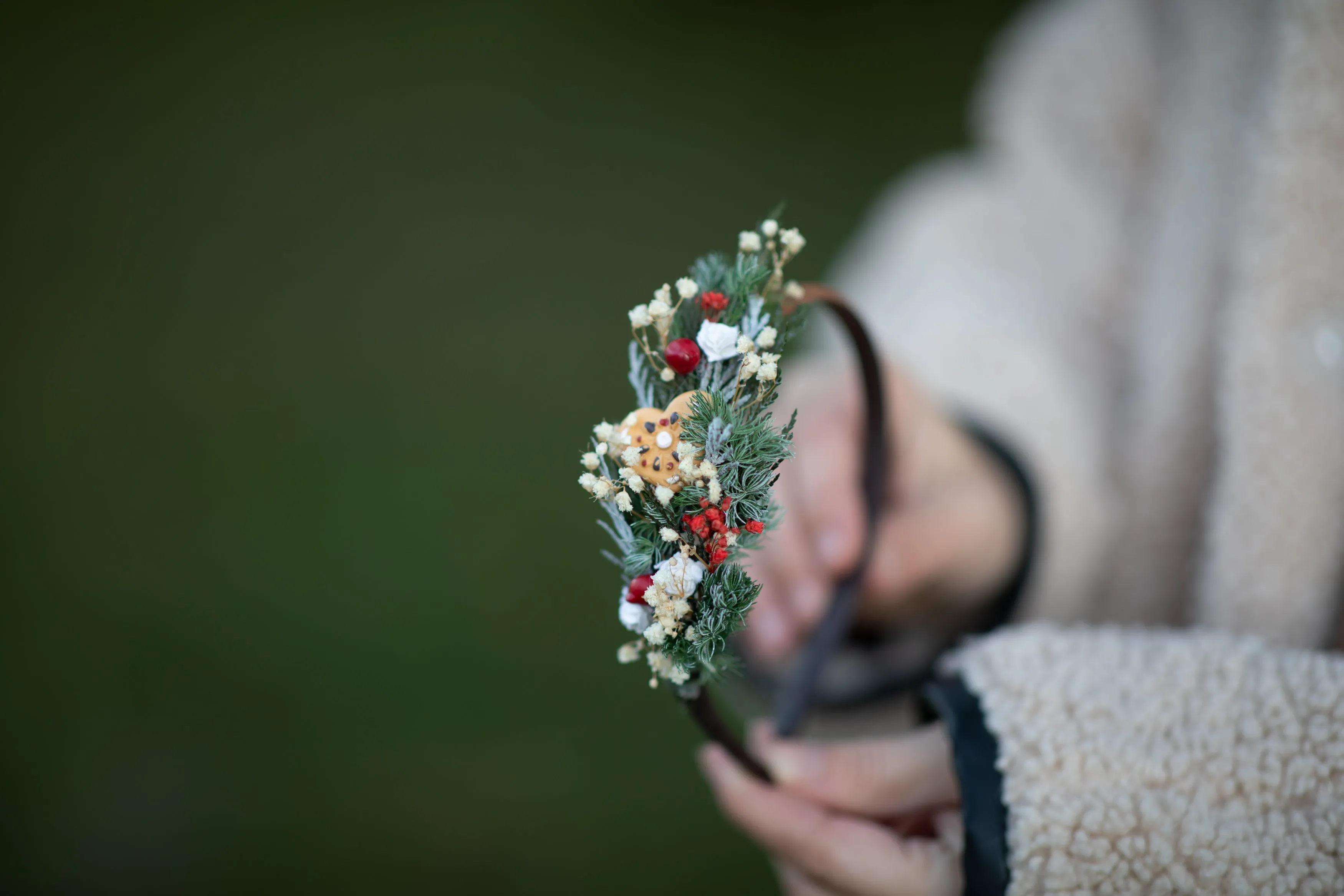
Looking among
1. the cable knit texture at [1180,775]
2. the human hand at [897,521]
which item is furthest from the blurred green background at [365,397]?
the cable knit texture at [1180,775]

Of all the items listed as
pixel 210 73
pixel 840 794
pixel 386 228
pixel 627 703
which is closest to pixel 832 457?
pixel 840 794

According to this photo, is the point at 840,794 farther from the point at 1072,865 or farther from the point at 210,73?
the point at 210,73

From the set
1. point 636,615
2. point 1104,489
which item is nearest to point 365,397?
point 1104,489

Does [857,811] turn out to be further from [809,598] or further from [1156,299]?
[1156,299]

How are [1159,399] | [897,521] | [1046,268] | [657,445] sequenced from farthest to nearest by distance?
1. [1046,268]
2. [1159,399]
3. [897,521]
4. [657,445]

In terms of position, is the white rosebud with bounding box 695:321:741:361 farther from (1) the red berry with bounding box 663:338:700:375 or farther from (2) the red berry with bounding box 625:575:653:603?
(2) the red berry with bounding box 625:575:653:603

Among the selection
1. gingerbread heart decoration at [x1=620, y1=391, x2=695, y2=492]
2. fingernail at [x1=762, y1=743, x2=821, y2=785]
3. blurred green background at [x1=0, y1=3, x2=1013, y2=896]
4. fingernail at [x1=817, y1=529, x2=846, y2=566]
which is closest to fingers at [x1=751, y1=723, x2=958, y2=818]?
fingernail at [x1=762, y1=743, x2=821, y2=785]
